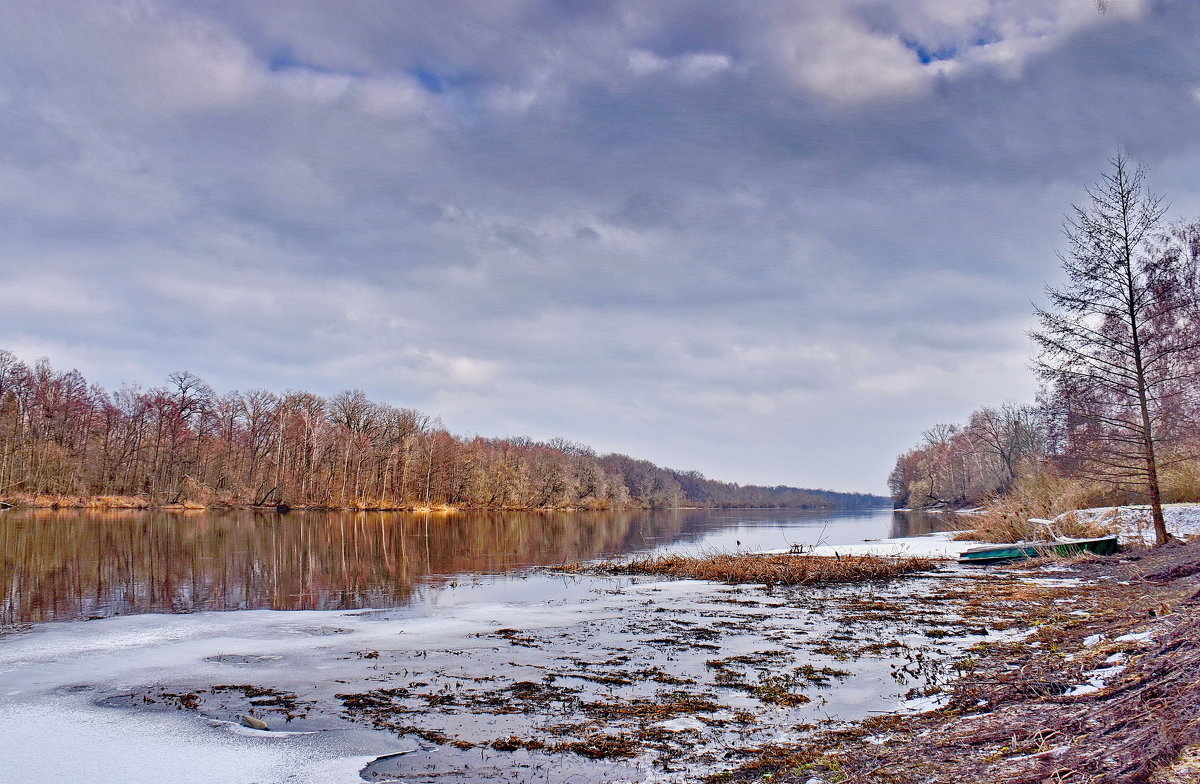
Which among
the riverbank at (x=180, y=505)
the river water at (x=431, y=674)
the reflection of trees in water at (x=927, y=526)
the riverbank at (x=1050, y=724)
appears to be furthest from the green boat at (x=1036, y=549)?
the riverbank at (x=180, y=505)

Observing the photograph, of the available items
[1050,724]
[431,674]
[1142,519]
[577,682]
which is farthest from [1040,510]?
[431,674]

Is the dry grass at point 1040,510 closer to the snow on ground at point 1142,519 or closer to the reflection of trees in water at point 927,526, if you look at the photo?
the snow on ground at point 1142,519

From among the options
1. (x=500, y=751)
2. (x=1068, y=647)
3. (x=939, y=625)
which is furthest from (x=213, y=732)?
(x=939, y=625)

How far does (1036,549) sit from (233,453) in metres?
89.5

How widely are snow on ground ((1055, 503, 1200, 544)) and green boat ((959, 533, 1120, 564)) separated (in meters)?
0.99

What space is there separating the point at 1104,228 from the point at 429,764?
26560 millimetres

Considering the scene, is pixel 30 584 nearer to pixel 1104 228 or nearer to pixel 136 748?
pixel 136 748

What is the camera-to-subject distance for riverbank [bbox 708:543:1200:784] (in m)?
4.29

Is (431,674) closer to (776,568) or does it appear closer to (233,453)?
(776,568)

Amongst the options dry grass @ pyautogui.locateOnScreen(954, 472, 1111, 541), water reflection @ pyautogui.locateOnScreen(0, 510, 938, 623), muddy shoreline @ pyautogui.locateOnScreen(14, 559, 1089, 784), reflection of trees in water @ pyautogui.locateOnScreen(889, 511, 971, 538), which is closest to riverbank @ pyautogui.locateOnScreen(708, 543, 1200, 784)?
muddy shoreline @ pyautogui.locateOnScreen(14, 559, 1089, 784)

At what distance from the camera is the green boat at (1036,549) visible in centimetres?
2244

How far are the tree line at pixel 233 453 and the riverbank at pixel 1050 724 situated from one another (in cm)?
8496

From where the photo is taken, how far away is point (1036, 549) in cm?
2414

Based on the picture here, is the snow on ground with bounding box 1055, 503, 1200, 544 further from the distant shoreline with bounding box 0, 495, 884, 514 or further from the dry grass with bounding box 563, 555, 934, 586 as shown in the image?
the distant shoreline with bounding box 0, 495, 884, 514
